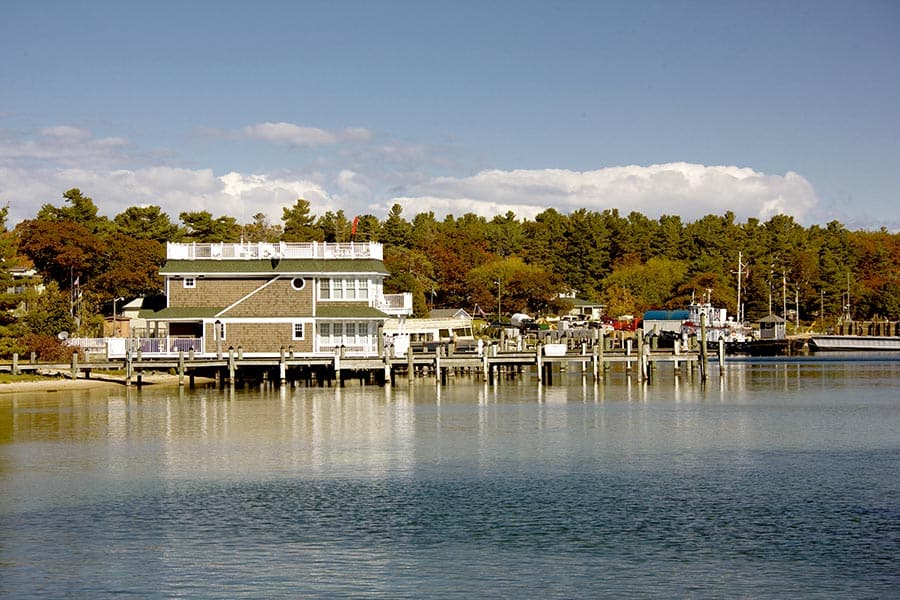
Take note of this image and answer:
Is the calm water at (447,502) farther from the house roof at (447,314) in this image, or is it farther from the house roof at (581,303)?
the house roof at (581,303)

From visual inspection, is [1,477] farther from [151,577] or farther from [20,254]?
[20,254]

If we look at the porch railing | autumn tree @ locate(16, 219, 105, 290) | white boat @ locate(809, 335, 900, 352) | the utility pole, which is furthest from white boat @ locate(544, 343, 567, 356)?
the utility pole

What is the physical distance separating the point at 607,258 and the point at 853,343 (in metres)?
38.9

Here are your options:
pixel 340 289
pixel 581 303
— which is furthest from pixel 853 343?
pixel 340 289

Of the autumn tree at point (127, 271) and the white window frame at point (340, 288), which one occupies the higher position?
the autumn tree at point (127, 271)

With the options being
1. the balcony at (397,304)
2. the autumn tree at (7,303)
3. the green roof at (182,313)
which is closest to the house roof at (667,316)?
the balcony at (397,304)

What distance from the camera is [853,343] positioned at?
14350cm

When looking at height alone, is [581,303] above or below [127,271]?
below

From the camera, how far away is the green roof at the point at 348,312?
73.9m

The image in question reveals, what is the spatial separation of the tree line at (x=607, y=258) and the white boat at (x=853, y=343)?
536 inches

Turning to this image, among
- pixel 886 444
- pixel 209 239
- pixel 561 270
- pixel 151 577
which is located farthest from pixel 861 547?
pixel 561 270

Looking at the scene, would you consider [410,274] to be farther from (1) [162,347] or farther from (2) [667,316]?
(1) [162,347]

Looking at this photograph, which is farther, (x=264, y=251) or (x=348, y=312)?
(x=264, y=251)

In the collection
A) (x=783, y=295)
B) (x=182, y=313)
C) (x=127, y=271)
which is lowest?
(x=182, y=313)
